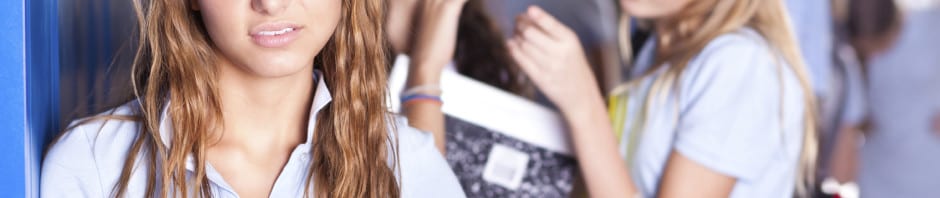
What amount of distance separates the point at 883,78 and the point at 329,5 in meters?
1.28

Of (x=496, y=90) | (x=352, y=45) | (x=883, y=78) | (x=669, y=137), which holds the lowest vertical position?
(x=883, y=78)

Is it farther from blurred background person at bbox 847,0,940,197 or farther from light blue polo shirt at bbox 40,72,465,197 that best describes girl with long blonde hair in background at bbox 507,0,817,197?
light blue polo shirt at bbox 40,72,465,197

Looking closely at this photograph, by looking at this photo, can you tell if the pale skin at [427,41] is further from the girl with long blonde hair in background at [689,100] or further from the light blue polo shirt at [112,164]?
the light blue polo shirt at [112,164]

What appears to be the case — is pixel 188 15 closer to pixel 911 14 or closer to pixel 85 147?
pixel 85 147

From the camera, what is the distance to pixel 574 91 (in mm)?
1598

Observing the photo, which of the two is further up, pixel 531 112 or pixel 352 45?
pixel 352 45

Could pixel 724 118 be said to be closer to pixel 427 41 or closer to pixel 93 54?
Answer: pixel 427 41

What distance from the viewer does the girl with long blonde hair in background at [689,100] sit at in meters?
1.60

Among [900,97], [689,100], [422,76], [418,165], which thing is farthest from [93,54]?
[900,97]

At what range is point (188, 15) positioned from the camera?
108 centimetres

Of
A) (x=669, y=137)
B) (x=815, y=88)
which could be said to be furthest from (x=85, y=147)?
(x=815, y=88)

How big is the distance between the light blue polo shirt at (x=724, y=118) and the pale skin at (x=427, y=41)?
1.14 ft

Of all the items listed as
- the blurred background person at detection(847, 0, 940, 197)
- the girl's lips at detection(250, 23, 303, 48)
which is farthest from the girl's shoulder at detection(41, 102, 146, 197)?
the blurred background person at detection(847, 0, 940, 197)

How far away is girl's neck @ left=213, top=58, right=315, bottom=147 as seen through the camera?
43.9 inches
